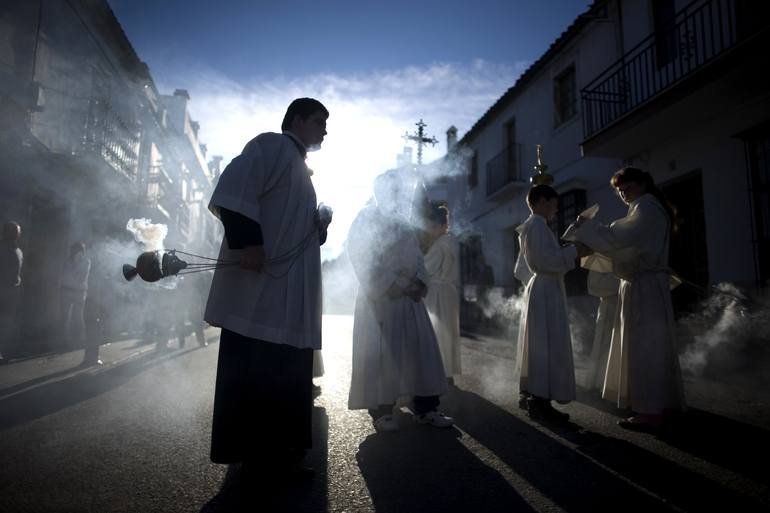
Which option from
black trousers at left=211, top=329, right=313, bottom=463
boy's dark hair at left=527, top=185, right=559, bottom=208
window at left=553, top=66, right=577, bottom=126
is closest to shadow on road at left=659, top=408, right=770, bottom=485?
boy's dark hair at left=527, top=185, right=559, bottom=208

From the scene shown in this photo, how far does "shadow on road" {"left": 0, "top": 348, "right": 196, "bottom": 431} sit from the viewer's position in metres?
3.47

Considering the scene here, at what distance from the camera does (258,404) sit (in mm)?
2281

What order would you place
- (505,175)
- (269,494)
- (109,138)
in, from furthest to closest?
(505,175) → (109,138) → (269,494)

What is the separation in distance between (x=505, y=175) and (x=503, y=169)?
30cm

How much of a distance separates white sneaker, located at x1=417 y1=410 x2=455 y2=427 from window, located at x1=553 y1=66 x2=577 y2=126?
11092 mm

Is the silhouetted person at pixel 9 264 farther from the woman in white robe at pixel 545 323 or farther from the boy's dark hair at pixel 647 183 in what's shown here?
the boy's dark hair at pixel 647 183

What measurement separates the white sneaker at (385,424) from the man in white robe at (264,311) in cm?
82

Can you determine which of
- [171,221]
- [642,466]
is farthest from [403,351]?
[171,221]

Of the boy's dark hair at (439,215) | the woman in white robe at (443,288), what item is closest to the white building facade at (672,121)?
the woman in white robe at (443,288)

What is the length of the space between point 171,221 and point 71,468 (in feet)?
73.7

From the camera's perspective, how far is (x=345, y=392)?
443cm

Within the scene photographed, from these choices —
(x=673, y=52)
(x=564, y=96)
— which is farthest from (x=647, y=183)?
(x=564, y=96)

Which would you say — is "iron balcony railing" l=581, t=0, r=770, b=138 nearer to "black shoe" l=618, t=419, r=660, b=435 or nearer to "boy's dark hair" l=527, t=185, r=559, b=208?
"boy's dark hair" l=527, t=185, r=559, b=208

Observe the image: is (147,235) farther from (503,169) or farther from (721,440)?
(503,169)
